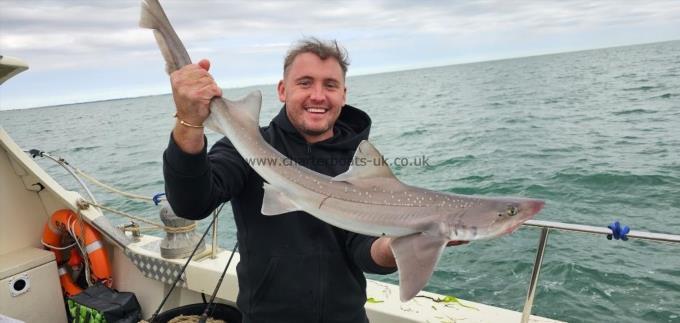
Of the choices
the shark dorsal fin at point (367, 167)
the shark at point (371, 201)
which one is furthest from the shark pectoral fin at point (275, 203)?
the shark dorsal fin at point (367, 167)

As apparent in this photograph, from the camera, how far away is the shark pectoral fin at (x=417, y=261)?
78.2 inches

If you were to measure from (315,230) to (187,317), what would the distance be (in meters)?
2.62

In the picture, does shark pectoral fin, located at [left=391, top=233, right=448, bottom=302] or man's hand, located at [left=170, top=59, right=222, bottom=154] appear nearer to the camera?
shark pectoral fin, located at [left=391, top=233, right=448, bottom=302]

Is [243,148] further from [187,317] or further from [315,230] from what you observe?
[187,317]

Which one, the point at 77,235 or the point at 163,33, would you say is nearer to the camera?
the point at 163,33

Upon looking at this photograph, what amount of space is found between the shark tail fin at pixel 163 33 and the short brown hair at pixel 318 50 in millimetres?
806

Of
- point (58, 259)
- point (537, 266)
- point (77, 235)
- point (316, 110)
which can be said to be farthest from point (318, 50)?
point (58, 259)

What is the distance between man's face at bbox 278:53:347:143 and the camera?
9.18 feet

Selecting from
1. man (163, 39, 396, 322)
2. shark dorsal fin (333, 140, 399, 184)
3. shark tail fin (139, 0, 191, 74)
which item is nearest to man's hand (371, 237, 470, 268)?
man (163, 39, 396, 322)

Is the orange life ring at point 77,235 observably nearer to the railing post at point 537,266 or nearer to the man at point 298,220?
the man at point 298,220

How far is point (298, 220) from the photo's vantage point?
2701mm

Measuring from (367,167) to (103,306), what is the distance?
4.07 m

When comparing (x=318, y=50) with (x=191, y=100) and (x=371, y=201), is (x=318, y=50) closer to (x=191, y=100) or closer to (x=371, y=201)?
(x=191, y=100)

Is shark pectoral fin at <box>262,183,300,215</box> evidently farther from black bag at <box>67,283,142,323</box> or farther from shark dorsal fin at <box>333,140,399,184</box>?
black bag at <box>67,283,142,323</box>
